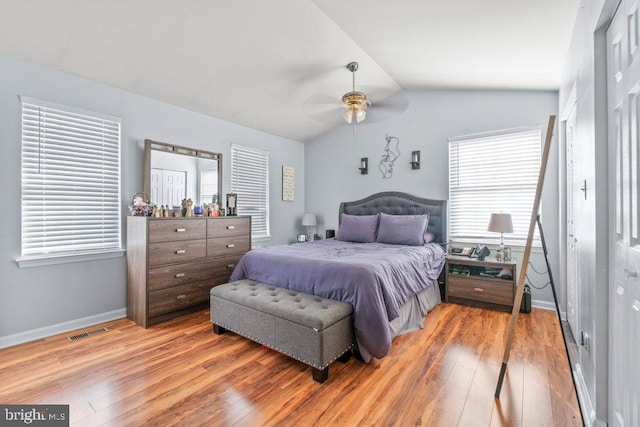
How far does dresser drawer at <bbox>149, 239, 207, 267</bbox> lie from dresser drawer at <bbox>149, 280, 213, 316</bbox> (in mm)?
313

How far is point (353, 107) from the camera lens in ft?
10.1

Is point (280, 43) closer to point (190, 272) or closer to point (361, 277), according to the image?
point (361, 277)

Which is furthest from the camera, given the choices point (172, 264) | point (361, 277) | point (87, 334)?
point (172, 264)

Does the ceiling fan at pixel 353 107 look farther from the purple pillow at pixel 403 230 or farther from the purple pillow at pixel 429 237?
the purple pillow at pixel 429 237

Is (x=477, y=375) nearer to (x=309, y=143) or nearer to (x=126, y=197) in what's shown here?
(x=126, y=197)

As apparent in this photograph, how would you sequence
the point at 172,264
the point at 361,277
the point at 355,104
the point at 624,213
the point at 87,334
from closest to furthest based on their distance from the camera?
the point at 624,213
the point at 361,277
the point at 87,334
the point at 355,104
the point at 172,264

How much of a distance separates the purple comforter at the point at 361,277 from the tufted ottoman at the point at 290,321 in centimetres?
10

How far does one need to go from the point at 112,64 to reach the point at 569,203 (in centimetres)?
479

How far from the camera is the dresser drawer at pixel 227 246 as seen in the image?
3.73 m

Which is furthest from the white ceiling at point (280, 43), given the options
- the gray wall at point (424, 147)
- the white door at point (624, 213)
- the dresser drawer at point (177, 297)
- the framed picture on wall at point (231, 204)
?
the dresser drawer at point (177, 297)

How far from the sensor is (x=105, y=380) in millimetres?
2133

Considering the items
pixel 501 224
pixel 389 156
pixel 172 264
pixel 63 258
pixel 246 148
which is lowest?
pixel 172 264

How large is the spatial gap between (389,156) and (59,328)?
472 centimetres

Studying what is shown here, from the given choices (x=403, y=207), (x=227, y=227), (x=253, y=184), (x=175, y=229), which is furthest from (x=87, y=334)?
(x=403, y=207)
